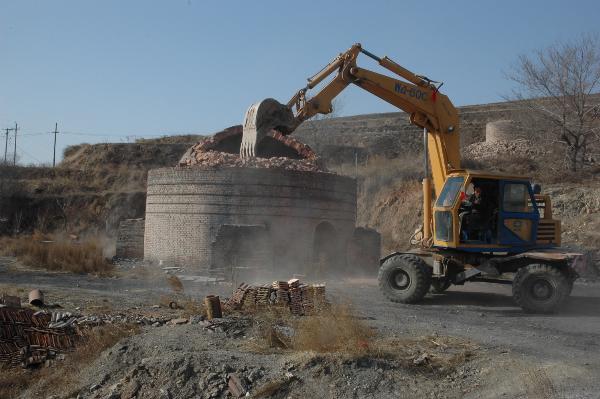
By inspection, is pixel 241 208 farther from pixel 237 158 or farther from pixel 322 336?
pixel 322 336

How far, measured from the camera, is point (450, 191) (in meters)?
11.6

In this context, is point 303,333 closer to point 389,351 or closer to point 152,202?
point 389,351

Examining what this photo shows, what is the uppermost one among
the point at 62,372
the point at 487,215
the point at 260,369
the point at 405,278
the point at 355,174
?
the point at 355,174

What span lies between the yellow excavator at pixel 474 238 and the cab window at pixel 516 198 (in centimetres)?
2

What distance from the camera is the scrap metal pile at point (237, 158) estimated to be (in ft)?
58.4

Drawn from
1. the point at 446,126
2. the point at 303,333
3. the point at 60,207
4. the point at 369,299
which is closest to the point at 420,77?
the point at 446,126

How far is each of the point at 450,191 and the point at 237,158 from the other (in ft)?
26.2

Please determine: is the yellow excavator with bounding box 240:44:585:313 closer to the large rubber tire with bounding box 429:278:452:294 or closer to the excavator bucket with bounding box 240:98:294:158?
the large rubber tire with bounding box 429:278:452:294

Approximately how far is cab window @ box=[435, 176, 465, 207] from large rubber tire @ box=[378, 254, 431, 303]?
1.21 meters

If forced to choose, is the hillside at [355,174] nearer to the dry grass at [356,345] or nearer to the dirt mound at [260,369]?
the dry grass at [356,345]

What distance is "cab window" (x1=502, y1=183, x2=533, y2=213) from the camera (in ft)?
37.5

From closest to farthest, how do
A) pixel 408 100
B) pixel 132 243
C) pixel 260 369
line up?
1. pixel 260 369
2. pixel 408 100
3. pixel 132 243

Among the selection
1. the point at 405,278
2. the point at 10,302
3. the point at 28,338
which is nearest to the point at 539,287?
the point at 405,278

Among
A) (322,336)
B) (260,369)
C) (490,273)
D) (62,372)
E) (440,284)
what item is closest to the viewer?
(260,369)
